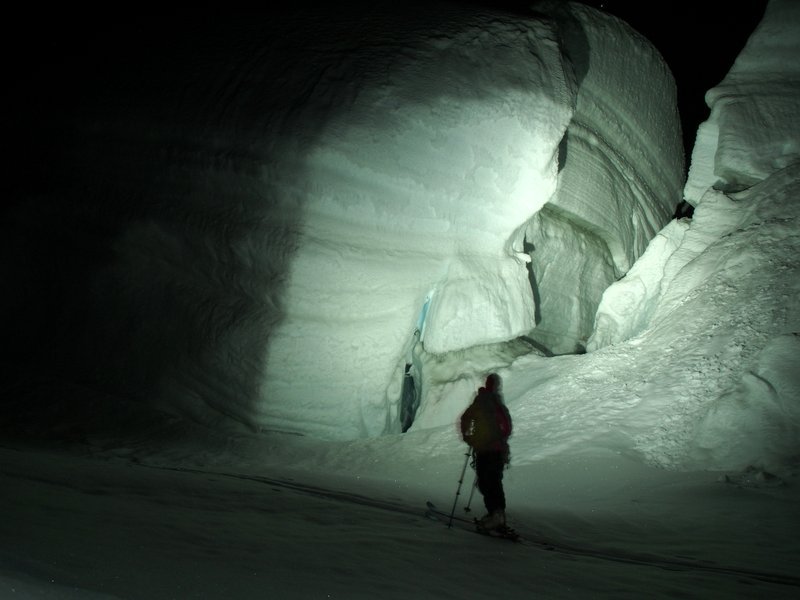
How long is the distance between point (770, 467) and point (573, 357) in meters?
3.81

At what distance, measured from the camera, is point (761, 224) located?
9219 millimetres

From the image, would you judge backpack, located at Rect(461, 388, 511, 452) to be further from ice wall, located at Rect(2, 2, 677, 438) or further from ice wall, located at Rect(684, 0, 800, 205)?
ice wall, located at Rect(684, 0, 800, 205)

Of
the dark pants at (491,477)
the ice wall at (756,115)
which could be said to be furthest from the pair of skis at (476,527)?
the ice wall at (756,115)

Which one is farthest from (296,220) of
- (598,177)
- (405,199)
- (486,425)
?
(598,177)

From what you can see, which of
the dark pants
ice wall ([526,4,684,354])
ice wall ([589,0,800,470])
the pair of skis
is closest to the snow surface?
ice wall ([589,0,800,470])

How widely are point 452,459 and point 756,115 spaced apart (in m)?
7.78

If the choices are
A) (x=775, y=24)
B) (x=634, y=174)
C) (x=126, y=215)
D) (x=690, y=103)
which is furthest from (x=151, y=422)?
(x=690, y=103)

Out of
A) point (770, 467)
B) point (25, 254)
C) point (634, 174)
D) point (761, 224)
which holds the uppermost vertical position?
point (634, 174)

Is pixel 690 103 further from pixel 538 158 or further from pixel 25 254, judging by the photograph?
pixel 25 254

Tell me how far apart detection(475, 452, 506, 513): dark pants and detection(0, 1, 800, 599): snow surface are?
0.37 m

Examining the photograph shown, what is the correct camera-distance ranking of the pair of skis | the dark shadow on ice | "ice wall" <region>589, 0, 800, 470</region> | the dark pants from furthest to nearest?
the dark shadow on ice
"ice wall" <region>589, 0, 800, 470</region>
the dark pants
the pair of skis

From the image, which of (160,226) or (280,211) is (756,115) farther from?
(160,226)

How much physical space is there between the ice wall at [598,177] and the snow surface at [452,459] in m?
1.85

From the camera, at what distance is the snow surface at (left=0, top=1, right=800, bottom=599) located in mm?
3326
